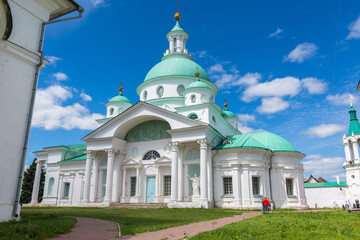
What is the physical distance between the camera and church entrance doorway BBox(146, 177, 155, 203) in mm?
27783

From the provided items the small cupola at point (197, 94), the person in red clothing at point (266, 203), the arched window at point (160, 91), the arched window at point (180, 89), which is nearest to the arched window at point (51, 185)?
the arched window at point (160, 91)

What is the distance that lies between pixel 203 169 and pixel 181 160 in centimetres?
276

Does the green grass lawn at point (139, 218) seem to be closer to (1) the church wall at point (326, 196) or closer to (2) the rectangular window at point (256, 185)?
(2) the rectangular window at point (256, 185)

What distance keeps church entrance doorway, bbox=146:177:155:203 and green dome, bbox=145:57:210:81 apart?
1262 cm

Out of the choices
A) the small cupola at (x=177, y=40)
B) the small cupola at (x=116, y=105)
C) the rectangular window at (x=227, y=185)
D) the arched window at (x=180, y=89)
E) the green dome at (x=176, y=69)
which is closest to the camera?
the rectangular window at (x=227, y=185)

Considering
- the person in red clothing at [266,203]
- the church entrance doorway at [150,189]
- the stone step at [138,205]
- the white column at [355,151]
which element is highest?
the white column at [355,151]

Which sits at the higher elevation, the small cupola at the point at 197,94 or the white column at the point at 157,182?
the small cupola at the point at 197,94

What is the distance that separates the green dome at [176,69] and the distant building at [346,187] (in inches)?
951

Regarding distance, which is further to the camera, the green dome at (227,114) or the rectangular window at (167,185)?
the green dome at (227,114)

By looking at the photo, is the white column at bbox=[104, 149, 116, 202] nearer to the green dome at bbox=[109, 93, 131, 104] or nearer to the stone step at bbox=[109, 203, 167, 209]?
the stone step at bbox=[109, 203, 167, 209]

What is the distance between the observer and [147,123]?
29953mm

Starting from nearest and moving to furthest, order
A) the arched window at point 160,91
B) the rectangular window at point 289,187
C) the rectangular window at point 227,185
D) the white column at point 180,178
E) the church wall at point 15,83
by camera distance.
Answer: the church wall at point 15,83, the white column at point 180,178, the rectangular window at point 227,185, the rectangular window at point 289,187, the arched window at point 160,91

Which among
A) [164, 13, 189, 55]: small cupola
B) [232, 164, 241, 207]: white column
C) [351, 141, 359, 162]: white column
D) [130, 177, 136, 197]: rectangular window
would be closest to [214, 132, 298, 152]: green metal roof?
[232, 164, 241, 207]: white column

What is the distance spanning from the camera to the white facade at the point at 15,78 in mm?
8594
